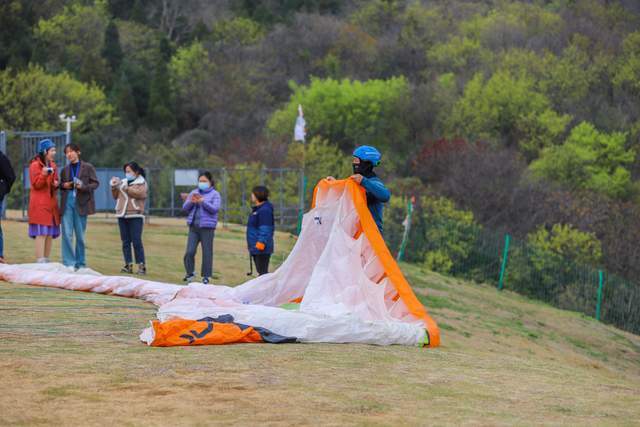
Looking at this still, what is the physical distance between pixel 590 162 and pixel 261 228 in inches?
2104

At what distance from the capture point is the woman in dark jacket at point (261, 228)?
620 inches

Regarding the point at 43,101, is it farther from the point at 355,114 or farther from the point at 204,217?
the point at 204,217

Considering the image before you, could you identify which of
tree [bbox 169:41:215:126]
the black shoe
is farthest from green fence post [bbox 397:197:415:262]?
tree [bbox 169:41:215:126]

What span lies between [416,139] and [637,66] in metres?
15.3

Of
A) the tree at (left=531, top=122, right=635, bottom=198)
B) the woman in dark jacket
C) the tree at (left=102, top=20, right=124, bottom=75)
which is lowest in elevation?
the woman in dark jacket

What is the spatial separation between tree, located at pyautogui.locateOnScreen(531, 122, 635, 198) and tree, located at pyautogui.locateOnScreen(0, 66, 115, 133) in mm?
25945

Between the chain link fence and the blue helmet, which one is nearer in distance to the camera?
the blue helmet

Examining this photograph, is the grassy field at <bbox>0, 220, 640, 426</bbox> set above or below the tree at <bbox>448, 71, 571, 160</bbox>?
below

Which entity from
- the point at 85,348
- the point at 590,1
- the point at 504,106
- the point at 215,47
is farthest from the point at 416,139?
the point at 85,348

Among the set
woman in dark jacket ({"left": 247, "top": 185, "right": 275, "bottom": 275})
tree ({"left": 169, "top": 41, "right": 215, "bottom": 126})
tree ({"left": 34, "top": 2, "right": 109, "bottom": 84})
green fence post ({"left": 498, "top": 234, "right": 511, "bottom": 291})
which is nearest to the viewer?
woman in dark jacket ({"left": 247, "top": 185, "right": 275, "bottom": 275})

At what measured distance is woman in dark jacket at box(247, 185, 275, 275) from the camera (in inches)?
620

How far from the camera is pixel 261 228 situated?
15758 mm

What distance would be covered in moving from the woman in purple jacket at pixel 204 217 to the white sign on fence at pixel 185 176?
17.7 metres

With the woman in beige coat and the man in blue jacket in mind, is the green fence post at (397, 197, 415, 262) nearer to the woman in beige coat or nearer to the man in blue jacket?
the woman in beige coat
